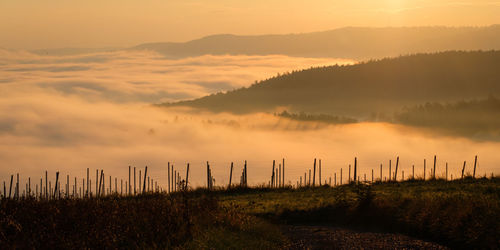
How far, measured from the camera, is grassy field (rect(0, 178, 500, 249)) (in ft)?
72.7

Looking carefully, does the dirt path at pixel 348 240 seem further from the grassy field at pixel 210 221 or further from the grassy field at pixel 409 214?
the grassy field at pixel 409 214

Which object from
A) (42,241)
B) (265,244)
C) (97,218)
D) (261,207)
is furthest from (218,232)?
(261,207)

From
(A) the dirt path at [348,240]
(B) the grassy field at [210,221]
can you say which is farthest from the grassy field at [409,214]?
(A) the dirt path at [348,240]

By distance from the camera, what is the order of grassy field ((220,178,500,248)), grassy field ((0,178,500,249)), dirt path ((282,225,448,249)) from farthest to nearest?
grassy field ((220,178,500,248))
dirt path ((282,225,448,249))
grassy field ((0,178,500,249))

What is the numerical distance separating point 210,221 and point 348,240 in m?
5.25

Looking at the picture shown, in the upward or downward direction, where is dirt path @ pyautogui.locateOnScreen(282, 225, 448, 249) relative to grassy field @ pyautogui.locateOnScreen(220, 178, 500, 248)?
downward

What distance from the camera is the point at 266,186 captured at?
5556 cm

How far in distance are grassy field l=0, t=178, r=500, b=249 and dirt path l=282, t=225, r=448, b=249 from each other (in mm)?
790

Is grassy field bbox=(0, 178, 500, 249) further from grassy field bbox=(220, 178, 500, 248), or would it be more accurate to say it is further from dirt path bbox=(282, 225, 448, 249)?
dirt path bbox=(282, 225, 448, 249)

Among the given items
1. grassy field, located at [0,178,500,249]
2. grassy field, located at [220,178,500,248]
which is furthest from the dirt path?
grassy field, located at [220,178,500,248]

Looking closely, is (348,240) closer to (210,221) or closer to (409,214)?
(409,214)

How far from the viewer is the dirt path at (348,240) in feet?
84.7

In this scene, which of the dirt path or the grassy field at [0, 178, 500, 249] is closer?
the grassy field at [0, 178, 500, 249]

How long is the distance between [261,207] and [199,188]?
1701 cm
